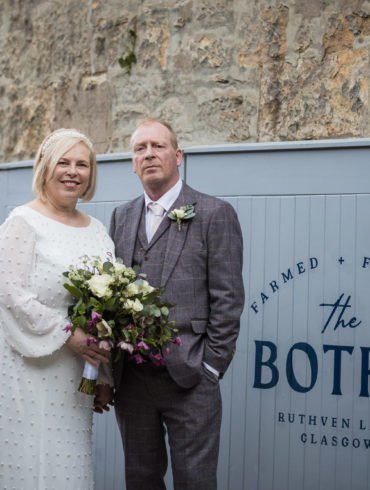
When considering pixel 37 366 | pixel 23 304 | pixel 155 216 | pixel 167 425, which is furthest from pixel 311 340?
pixel 23 304

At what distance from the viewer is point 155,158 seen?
3.61 meters

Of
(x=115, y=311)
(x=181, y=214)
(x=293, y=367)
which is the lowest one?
(x=293, y=367)

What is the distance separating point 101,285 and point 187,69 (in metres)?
2.22

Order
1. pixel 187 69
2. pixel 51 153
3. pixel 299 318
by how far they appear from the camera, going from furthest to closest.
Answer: pixel 187 69, pixel 299 318, pixel 51 153

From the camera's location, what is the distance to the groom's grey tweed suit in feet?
11.4

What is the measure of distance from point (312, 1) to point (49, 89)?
1.97 metres

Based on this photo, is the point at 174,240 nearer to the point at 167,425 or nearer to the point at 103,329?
the point at 103,329

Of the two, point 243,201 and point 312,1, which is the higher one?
point 312,1

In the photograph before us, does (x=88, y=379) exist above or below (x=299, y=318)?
below

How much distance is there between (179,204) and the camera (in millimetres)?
3645

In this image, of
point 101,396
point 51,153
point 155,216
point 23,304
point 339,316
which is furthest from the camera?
point 339,316

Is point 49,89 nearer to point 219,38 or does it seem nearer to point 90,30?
point 90,30

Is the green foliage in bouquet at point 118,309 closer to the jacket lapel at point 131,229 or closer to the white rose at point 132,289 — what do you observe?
the white rose at point 132,289

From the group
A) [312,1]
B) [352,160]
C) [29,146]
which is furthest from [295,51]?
[29,146]
